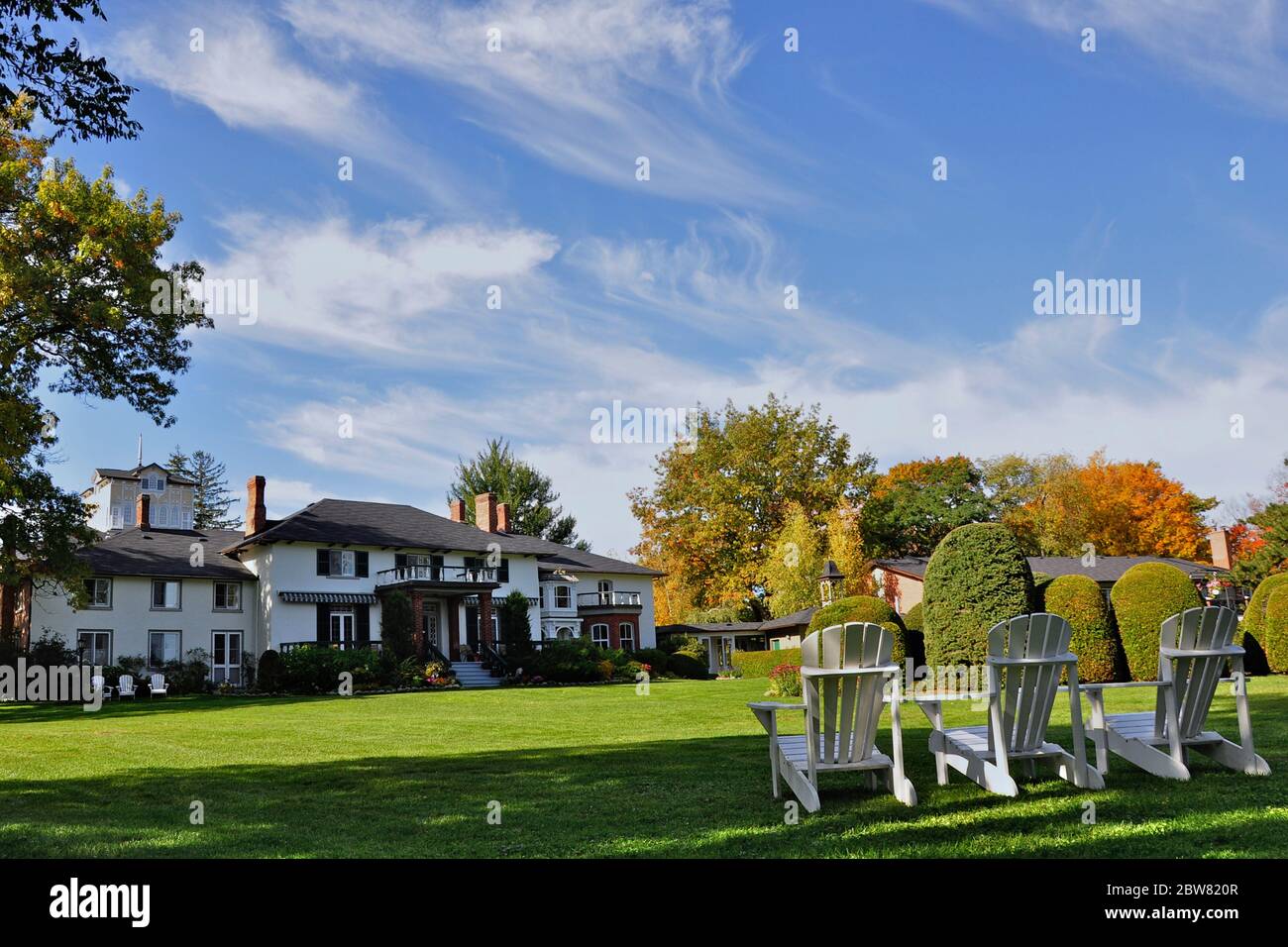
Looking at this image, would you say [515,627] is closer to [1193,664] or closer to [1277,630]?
[1277,630]

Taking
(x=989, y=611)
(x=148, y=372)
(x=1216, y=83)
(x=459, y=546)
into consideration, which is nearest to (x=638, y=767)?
(x=989, y=611)

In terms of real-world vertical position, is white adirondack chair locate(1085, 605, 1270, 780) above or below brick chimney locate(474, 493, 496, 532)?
below

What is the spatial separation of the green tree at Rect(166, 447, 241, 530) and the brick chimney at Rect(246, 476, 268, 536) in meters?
38.5

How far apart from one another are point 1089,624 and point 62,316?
24428 millimetres

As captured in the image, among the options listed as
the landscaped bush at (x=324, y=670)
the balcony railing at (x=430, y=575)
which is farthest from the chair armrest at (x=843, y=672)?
the balcony railing at (x=430, y=575)

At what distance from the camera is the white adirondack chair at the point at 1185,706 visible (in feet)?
23.7

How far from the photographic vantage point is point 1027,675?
265 inches

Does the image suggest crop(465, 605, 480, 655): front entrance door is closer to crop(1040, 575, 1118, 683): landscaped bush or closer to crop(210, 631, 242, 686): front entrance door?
crop(210, 631, 242, 686): front entrance door

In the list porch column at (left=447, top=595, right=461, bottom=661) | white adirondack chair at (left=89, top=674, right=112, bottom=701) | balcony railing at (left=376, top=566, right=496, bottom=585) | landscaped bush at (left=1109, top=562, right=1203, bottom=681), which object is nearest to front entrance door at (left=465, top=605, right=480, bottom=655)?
porch column at (left=447, top=595, right=461, bottom=661)

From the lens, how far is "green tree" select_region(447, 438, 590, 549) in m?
63.2

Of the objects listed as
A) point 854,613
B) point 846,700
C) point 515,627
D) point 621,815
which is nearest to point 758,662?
point 515,627

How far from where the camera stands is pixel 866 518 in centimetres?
5594

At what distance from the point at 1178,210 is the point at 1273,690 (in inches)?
359
